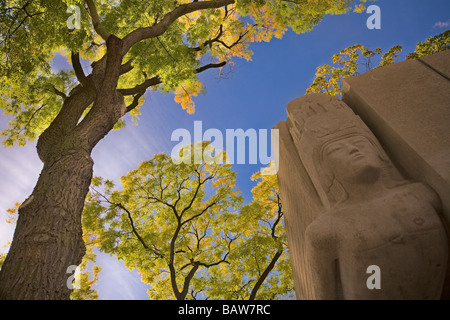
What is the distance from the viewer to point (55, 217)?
9.63 feet

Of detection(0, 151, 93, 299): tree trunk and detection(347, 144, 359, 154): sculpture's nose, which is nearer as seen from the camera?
detection(347, 144, 359, 154): sculpture's nose

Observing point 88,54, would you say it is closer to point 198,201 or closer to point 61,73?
point 61,73

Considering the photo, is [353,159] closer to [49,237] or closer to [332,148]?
[332,148]

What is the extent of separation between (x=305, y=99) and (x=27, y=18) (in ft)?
19.2

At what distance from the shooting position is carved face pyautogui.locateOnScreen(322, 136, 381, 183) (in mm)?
1895

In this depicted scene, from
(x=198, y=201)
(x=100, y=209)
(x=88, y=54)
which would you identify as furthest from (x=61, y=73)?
(x=198, y=201)

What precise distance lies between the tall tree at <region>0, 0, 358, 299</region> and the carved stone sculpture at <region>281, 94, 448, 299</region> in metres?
2.62

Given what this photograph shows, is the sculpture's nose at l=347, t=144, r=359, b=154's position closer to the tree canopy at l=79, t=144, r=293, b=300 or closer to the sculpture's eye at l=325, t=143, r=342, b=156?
the sculpture's eye at l=325, t=143, r=342, b=156

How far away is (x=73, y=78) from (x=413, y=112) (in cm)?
886

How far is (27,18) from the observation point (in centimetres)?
518

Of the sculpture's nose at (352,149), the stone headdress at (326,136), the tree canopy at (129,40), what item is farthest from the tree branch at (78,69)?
→ the sculpture's nose at (352,149)

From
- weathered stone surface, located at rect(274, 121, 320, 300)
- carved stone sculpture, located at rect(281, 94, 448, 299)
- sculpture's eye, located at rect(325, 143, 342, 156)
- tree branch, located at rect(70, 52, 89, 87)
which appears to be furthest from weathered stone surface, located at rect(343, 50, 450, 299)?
tree branch, located at rect(70, 52, 89, 87)

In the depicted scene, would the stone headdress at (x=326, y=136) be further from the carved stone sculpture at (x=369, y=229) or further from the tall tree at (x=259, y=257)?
the tall tree at (x=259, y=257)

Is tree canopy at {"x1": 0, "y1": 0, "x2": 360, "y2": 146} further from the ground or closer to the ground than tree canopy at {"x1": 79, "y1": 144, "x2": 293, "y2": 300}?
further from the ground
